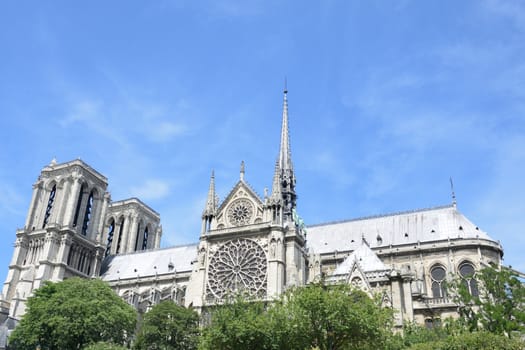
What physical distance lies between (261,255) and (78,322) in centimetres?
1461

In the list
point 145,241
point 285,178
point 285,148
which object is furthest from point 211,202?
point 145,241

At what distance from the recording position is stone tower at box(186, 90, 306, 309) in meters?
42.1

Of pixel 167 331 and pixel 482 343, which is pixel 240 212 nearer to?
pixel 167 331

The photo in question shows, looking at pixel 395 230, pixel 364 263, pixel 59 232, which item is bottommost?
pixel 364 263

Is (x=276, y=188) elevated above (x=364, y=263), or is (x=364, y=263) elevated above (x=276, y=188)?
(x=276, y=188)

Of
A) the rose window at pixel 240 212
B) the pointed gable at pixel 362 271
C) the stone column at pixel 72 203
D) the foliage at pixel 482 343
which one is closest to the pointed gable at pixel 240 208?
the rose window at pixel 240 212

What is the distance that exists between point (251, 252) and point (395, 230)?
16811mm

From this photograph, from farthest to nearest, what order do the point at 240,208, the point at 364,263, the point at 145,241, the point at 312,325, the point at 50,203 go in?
the point at 145,241, the point at 50,203, the point at 240,208, the point at 364,263, the point at 312,325

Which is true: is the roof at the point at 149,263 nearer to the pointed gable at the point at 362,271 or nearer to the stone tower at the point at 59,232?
the stone tower at the point at 59,232

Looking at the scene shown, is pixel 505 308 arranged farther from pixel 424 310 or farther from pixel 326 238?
pixel 326 238

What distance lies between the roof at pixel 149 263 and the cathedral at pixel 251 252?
0.19 m

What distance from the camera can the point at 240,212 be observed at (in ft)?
150

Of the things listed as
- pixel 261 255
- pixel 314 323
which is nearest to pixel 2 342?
pixel 261 255

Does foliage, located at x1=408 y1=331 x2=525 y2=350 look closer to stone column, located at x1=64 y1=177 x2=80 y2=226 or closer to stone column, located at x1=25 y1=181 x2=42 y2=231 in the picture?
stone column, located at x1=64 y1=177 x2=80 y2=226
